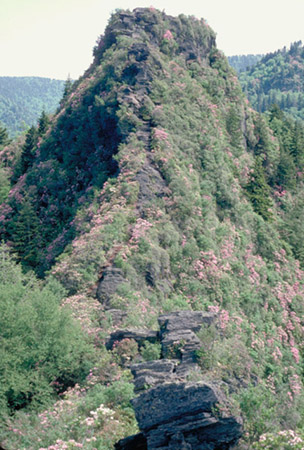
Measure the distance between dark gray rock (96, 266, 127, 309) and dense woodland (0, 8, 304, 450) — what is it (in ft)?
0.54

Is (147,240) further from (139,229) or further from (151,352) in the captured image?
(151,352)

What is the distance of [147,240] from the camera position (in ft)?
83.1

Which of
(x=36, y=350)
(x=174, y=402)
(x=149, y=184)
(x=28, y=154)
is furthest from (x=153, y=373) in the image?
(x=28, y=154)

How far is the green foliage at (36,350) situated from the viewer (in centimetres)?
1509

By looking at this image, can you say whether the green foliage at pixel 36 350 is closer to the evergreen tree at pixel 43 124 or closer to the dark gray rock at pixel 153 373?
the dark gray rock at pixel 153 373

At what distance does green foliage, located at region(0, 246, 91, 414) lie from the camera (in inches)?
594

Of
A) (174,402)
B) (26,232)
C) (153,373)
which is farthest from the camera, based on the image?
(26,232)

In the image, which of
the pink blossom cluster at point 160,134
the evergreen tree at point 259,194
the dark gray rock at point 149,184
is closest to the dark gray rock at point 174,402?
the dark gray rock at point 149,184

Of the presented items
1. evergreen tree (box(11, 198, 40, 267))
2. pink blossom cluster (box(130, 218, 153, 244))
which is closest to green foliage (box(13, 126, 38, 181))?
evergreen tree (box(11, 198, 40, 267))

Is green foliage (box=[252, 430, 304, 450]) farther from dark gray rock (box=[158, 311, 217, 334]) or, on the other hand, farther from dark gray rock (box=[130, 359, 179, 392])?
dark gray rock (box=[158, 311, 217, 334])

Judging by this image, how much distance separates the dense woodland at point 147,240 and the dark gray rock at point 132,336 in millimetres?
→ 364

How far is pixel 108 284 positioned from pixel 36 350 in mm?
6701

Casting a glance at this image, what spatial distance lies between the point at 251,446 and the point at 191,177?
74.9ft

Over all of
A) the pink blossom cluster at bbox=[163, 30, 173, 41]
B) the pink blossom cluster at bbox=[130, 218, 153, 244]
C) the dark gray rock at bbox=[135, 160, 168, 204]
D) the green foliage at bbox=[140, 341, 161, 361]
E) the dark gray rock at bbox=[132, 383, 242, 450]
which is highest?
the pink blossom cluster at bbox=[163, 30, 173, 41]
